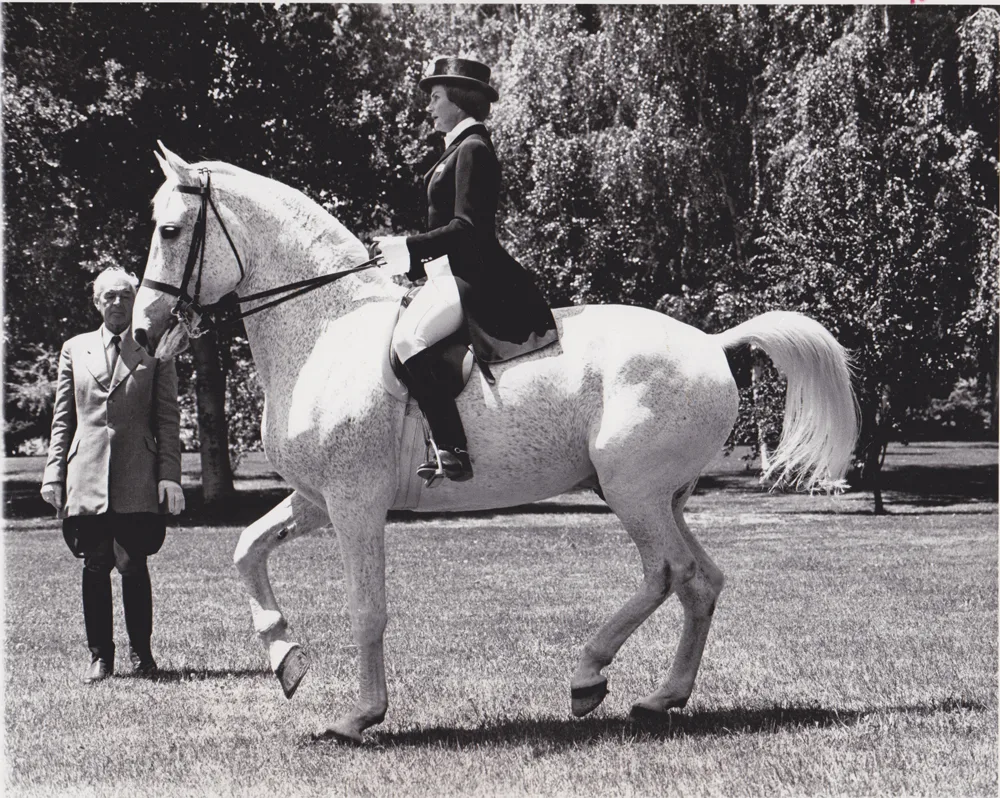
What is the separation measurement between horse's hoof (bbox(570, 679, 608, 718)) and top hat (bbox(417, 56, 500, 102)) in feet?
10.1

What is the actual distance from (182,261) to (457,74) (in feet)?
5.66

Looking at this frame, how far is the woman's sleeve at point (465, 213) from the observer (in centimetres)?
591

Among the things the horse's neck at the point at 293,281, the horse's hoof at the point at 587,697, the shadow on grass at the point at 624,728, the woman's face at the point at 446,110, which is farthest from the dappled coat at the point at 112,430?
the horse's hoof at the point at 587,697

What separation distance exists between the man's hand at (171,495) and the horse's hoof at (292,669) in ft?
7.25

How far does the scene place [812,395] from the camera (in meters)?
6.75

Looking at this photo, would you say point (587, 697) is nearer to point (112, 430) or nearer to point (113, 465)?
point (113, 465)

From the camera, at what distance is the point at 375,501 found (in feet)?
20.0

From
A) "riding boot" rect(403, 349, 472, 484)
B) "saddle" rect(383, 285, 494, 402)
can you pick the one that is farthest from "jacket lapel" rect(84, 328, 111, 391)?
"riding boot" rect(403, 349, 472, 484)

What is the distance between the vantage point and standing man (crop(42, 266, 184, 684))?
820cm

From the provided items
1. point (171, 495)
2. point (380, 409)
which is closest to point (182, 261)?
point (380, 409)

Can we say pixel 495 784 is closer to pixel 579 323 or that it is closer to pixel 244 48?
pixel 579 323

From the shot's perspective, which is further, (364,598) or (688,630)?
(688,630)

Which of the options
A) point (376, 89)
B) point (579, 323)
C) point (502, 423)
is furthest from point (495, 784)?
point (376, 89)

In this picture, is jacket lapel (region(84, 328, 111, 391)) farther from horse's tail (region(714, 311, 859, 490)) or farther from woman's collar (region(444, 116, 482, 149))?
horse's tail (region(714, 311, 859, 490))
